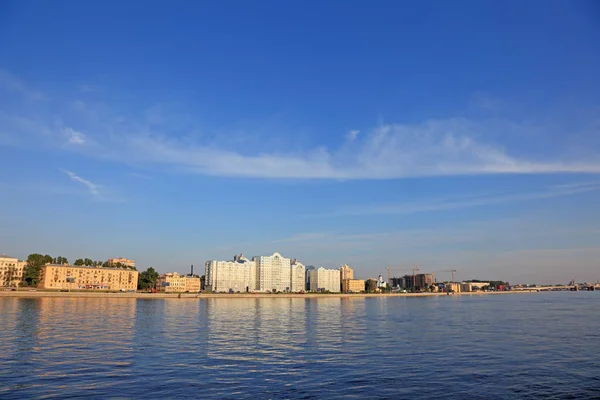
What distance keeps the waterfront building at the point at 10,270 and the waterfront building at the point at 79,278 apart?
17.5 metres

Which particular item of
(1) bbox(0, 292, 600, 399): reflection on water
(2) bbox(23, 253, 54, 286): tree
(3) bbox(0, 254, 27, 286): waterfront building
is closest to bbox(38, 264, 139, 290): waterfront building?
(2) bbox(23, 253, 54, 286): tree

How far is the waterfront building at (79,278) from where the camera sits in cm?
17000

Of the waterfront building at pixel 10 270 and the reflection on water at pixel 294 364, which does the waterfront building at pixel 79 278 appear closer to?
the waterfront building at pixel 10 270

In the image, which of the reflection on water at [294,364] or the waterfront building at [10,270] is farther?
the waterfront building at [10,270]

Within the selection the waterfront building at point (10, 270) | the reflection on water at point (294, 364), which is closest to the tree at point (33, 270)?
the waterfront building at point (10, 270)

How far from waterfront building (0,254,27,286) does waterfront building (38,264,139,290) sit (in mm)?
17548

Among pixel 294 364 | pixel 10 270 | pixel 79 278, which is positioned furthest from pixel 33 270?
pixel 294 364

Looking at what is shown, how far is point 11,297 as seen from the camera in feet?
425

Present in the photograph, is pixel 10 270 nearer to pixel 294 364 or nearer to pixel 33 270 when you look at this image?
pixel 33 270

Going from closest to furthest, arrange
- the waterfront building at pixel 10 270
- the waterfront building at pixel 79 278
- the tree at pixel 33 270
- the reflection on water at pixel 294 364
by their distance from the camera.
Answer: the reflection on water at pixel 294 364
the tree at pixel 33 270
the waterfront building at pixel 79 278
the waterfront building at pixel 10 270

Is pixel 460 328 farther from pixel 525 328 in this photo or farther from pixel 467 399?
pixel 467 399

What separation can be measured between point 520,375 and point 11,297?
144074 mm

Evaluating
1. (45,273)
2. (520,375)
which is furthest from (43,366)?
(45,273)

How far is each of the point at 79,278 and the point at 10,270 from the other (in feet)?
97.8
